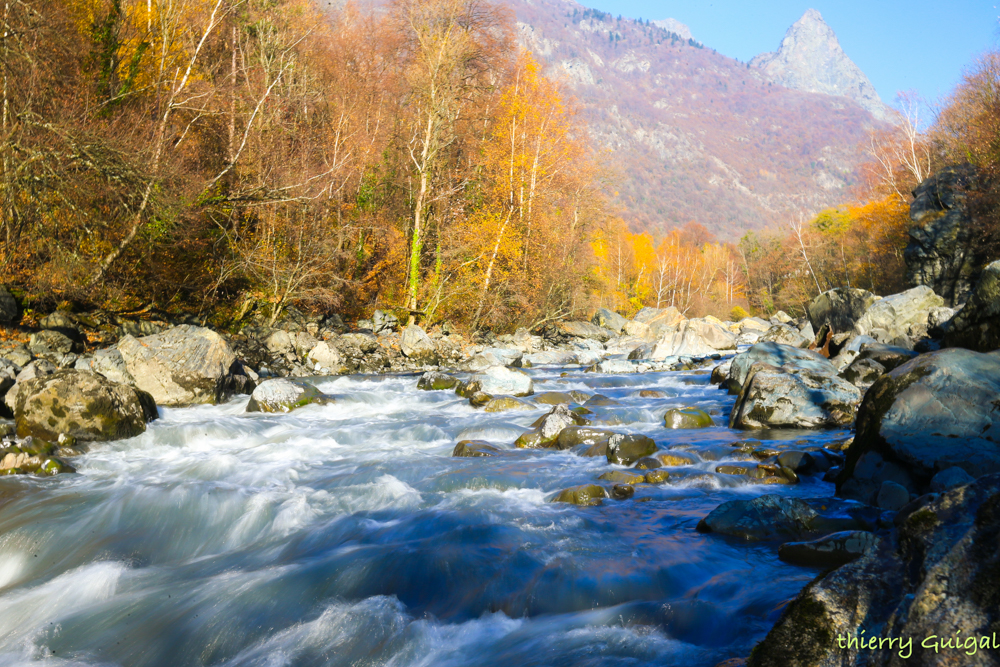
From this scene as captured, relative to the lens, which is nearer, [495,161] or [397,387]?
[397,387]

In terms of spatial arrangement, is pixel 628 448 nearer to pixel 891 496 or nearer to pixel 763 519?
pixel 763 519

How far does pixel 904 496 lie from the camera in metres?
4.75

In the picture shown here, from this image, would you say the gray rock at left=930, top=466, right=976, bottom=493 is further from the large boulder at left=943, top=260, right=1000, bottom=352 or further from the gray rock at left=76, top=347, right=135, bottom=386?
the gray rock at left=76, top=347, right=135, bottom=386

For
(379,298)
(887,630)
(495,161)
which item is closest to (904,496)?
(887,630)

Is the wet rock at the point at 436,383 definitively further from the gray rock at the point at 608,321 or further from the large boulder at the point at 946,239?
the large boulder at the point at 946,239

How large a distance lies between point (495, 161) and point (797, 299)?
110 ft

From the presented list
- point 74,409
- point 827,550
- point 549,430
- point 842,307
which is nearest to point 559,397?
point 549,430

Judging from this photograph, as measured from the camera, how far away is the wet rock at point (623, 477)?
6.15 metres

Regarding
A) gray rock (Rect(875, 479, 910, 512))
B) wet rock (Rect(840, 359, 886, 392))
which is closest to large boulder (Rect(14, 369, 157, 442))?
gray rock (Rect(875, 479, 910, 512))

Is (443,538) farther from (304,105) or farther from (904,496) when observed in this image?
(304,105)

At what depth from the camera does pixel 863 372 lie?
9.73m

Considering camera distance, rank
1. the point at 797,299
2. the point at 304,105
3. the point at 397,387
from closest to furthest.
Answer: the point at 397,387 → the point at 304,105 → the point at 797,299

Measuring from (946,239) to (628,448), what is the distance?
2254 centimetres

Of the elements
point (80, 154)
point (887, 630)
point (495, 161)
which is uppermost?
point (495, 161)
